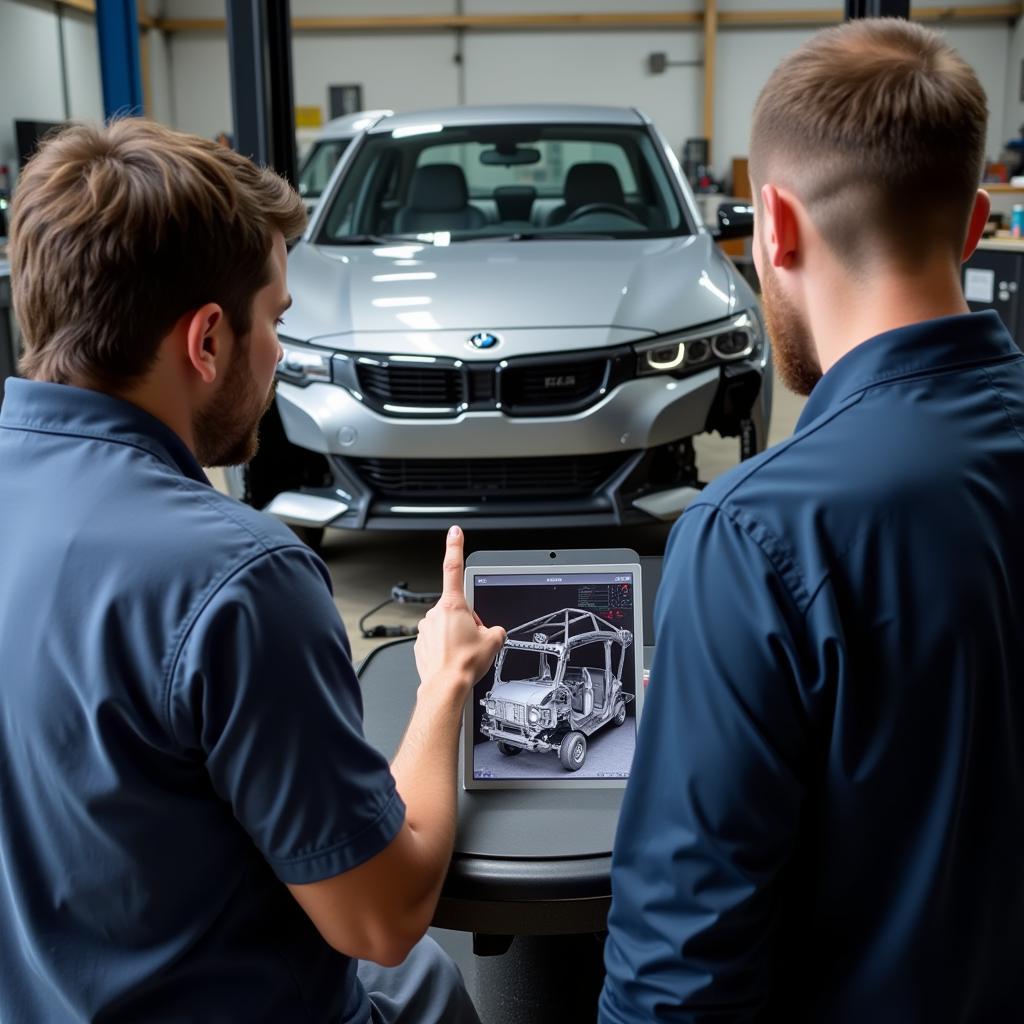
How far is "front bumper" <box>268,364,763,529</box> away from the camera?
11.5 feet

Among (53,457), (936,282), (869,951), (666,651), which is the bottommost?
(869,951)

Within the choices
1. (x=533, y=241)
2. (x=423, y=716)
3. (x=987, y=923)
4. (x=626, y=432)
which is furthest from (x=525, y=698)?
(x=533, y=241)

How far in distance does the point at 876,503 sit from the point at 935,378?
122 millimetres

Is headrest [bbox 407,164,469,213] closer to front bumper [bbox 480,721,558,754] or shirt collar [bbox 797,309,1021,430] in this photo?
front bumper [bbox 480,721,558,754]

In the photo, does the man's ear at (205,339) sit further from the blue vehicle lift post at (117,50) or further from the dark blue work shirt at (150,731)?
the blue vehicle lift post at (117,50)

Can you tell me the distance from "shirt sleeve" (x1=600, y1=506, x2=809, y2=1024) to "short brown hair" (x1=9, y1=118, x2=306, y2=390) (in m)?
0.46

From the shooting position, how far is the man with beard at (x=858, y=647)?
0.84 metres

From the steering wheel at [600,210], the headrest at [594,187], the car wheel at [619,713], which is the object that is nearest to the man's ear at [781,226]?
the car wheel at [619,713]

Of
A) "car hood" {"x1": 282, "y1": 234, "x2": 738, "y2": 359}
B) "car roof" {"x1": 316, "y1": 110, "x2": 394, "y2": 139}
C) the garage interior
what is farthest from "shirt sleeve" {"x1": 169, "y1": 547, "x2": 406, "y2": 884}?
the garage interior

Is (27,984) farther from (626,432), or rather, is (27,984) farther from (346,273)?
(346,273)

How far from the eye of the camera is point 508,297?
12.1 feet

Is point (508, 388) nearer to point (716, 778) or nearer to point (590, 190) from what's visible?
point (590, 190)

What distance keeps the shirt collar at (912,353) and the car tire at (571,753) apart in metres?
0.51

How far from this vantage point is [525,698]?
4.19 ft
